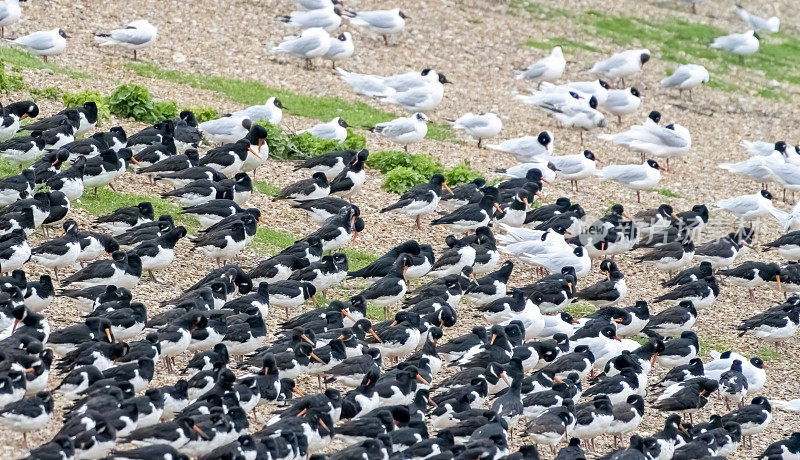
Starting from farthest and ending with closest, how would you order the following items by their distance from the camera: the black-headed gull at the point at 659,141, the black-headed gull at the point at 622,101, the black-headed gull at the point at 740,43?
the black-headed gull at the point at 740,43
the black-headed gull at the point at 622,101
the black-headed gull at the point at 659,141

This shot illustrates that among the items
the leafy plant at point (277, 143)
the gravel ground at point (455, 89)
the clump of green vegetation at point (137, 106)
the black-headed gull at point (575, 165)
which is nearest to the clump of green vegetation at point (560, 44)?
the gravel ground at point (455, 89)

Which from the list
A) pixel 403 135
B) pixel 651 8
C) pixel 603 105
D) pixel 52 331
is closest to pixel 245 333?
pixel 52 331

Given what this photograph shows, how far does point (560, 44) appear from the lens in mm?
29750

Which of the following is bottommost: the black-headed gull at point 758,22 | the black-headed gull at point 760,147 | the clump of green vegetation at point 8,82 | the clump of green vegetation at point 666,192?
the black-headed gull at point 758,22

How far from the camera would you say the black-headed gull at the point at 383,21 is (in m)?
27.2

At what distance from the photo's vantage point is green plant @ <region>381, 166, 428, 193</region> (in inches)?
804

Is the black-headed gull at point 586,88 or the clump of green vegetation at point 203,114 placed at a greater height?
the clump of green vegetation at point 203,114

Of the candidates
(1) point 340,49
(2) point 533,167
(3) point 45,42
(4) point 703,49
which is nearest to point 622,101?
(2) point 533,167

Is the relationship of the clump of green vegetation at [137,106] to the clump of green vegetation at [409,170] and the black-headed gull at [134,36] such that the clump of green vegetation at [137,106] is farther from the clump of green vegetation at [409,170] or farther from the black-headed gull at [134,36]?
the clump of green vegetation at [409,170]

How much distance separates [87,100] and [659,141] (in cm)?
1126

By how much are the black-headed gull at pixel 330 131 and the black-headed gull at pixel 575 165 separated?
4025mm

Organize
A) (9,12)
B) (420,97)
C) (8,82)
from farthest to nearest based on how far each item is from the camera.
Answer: (420,97), (9,12), (8,82)

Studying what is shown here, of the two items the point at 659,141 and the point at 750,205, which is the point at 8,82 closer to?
the point at 659,141

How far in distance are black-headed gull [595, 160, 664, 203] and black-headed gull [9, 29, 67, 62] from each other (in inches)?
430
